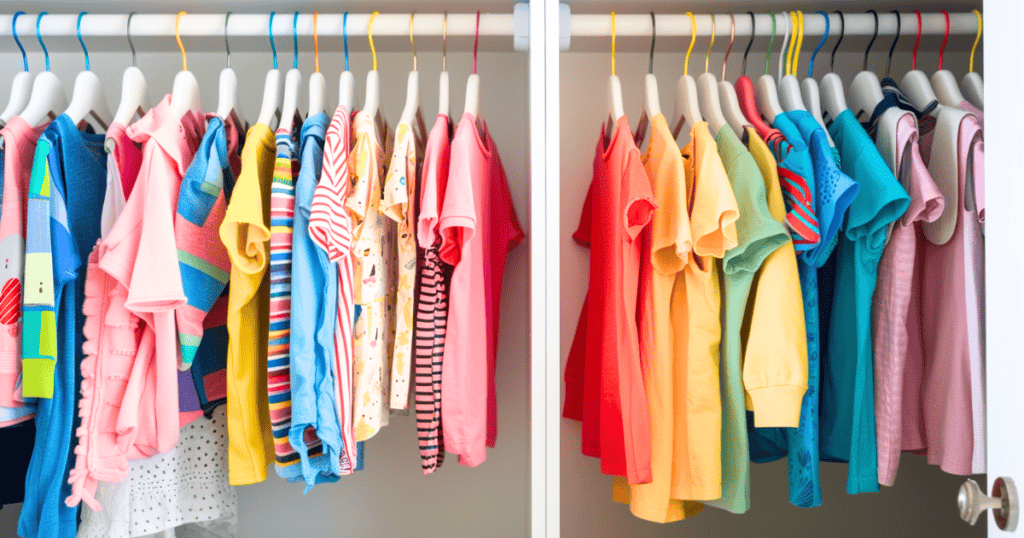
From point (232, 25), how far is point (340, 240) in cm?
51

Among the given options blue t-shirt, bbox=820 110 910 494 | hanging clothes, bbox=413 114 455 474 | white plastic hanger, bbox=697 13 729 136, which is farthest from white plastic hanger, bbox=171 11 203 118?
blue t-shirt, bbox=820 110 910 494

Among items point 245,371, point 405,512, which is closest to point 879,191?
point 245,371

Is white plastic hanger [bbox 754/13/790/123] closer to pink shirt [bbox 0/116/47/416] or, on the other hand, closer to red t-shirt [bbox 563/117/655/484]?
red t-shirt [bbox 563/117/655/484]

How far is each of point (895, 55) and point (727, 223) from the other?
0.84m

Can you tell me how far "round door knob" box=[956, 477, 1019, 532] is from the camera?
59 cm

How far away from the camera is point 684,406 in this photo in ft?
2.97

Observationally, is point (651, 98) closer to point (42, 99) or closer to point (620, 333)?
point (620, 333)

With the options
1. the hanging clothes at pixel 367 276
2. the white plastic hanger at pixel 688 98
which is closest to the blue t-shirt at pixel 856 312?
the white plastic hanger at pixel 688 98

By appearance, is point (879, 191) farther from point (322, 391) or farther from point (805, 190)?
point (322, 391)

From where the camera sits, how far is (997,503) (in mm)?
605

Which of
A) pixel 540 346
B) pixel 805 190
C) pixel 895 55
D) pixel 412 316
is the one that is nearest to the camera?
pixel 540 346

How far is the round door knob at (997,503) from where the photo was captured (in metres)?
0.59

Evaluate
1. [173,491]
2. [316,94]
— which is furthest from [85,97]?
[173,491]

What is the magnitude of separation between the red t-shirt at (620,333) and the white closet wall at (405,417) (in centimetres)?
31
